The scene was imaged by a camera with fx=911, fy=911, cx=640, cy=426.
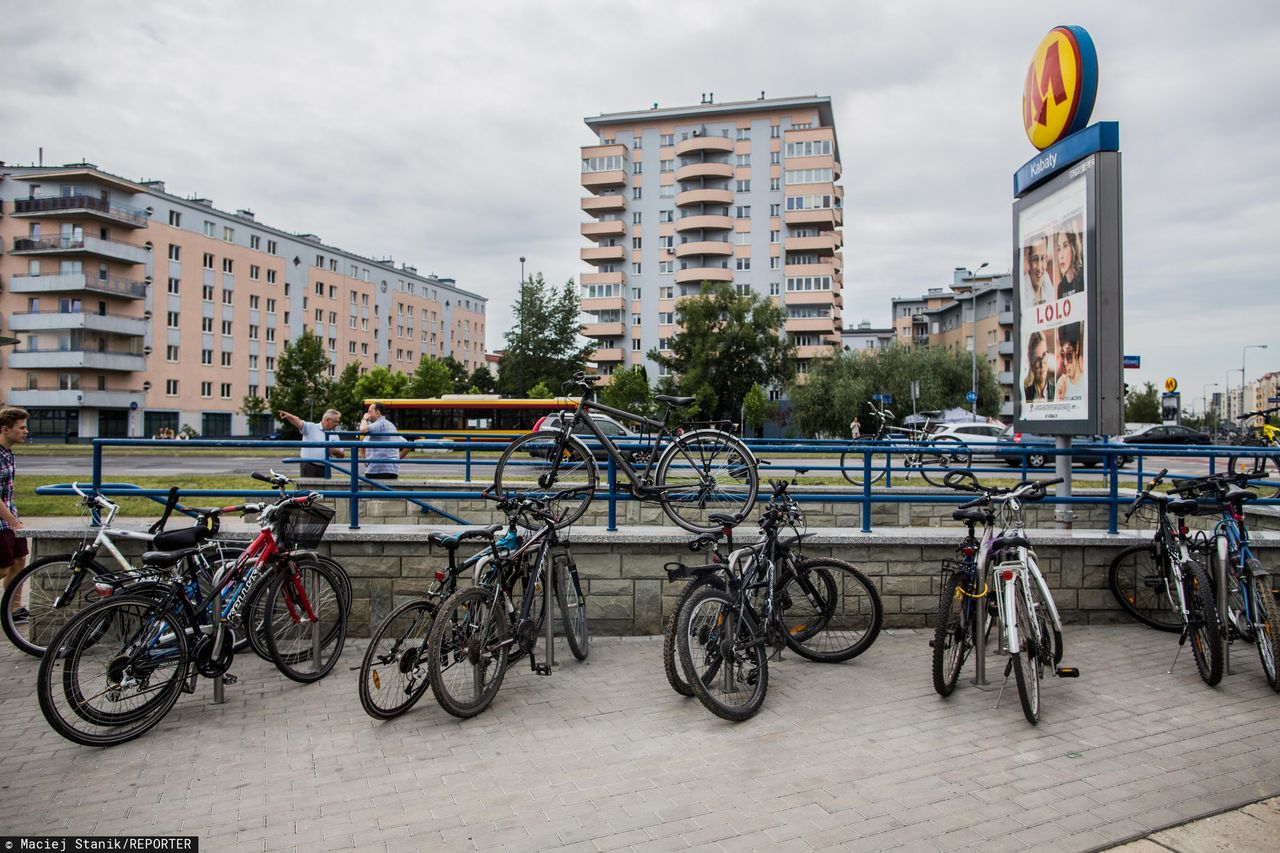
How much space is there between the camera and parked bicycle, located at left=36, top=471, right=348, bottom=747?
4.86m

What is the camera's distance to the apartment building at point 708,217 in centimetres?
7656

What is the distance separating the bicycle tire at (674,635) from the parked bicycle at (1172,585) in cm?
316

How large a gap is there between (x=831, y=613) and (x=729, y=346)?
6140 centimetres

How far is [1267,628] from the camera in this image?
5.79 metres

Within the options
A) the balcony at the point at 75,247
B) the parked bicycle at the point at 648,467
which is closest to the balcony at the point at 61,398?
the balcony at the point at 75,247

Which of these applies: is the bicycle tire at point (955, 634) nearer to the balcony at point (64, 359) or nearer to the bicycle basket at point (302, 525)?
the bicycle basket at point (302, 525)

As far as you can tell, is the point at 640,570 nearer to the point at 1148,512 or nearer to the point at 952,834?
the point at 952,834

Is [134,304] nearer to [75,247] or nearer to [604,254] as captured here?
[75,247]

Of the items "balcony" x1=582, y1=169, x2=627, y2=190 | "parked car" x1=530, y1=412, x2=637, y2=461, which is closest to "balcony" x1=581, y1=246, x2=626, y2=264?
"balcony" x1=582, y1=169, x2=627, y2=190

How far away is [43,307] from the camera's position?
6462cm

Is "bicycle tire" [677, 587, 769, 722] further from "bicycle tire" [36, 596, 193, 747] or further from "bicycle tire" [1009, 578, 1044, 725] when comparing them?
"bicycle tire" [36, 596, 193, 747]

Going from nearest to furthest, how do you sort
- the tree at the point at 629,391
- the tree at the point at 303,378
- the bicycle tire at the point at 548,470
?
the bicycle tire at the point at 548,470 < the tree at the point at 629,391 < the tree at the point at 303,378

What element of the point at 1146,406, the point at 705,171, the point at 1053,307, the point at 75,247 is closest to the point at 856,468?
the point at 1053,307

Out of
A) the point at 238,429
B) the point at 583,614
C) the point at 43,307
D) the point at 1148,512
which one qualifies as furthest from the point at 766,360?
the point at 583,614
